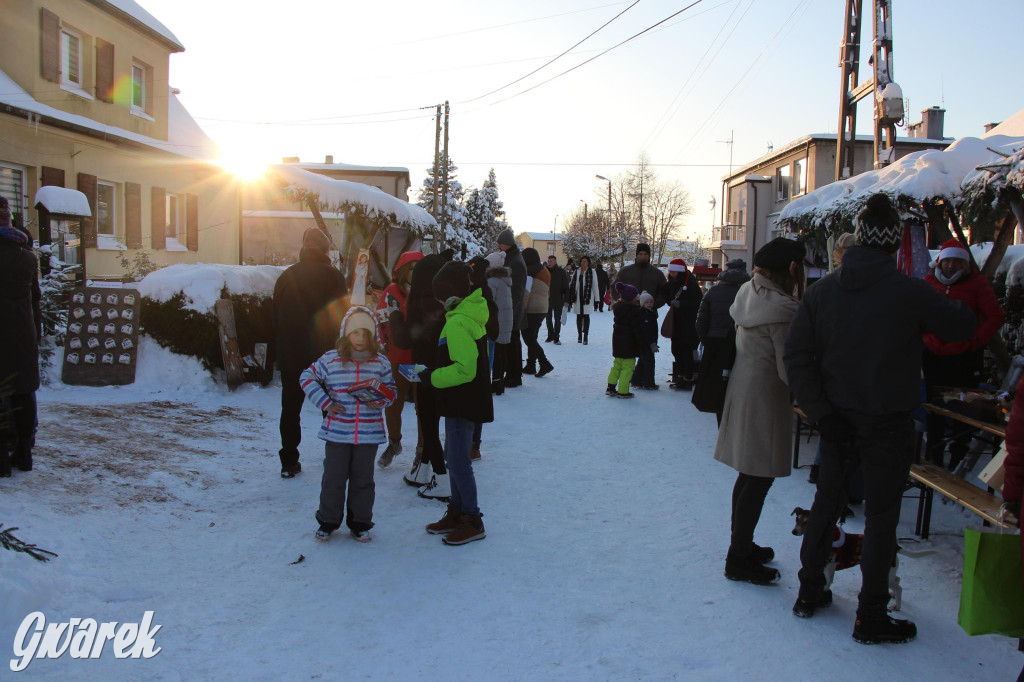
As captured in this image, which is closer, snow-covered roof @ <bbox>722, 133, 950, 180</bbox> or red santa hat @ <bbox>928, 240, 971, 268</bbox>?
red santa hat @ <bbox>928, 240, 971, 268</bbox>

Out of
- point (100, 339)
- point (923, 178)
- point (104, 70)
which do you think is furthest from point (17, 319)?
point (104, 70)

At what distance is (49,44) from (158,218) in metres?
4.58

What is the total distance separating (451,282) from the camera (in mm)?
4676

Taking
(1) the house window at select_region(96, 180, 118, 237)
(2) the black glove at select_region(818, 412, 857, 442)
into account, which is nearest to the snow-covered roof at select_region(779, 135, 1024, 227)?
(2) the black glove at select_region(818, 412, 857, 442)

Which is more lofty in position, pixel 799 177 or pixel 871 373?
pixel 799 177

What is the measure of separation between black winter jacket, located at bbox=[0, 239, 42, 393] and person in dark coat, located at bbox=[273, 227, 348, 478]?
5.59ft

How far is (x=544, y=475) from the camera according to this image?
6160mm

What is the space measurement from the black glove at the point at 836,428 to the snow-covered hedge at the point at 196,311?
264 inches

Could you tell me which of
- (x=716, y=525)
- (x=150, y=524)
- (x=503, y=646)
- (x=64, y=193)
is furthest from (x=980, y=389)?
(x=64, y=193)

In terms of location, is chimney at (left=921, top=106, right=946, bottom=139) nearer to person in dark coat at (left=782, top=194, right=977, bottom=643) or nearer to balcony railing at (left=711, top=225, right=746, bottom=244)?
balcony railing at (left=711, top=225, right=746, bottom=244)

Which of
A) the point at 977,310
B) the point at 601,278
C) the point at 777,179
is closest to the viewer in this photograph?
the point at 977,310

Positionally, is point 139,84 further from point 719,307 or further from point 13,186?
point 719,307

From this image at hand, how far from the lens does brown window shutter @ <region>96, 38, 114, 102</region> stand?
16.6 m

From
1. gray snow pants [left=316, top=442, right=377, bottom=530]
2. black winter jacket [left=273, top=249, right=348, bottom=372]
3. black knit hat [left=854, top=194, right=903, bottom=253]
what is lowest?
gray snow pants [left=316, top=442, right=377, bottom=530]
